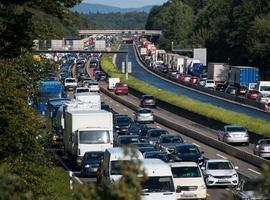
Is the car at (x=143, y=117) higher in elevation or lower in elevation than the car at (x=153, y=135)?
lower

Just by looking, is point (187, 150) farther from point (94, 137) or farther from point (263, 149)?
point (263, 149)

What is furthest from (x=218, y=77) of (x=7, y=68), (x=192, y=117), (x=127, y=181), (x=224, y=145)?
(x=127, y=181)

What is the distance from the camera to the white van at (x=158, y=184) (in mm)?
19250

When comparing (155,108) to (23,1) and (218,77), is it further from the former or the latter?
(23,1)

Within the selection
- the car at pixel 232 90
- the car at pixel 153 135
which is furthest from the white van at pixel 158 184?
the car at pixel 232 90

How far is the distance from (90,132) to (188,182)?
10.2m

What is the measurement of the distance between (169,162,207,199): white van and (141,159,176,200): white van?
14.1ft

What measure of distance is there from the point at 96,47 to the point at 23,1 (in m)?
127

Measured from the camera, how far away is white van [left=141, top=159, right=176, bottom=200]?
19.2m

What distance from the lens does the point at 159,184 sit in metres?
19.7

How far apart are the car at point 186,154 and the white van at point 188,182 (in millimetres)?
7617

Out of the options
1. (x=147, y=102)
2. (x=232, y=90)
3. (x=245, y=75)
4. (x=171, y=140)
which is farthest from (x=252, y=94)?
(x=171, y=140)

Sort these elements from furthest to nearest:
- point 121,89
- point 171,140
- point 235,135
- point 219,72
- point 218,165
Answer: point 219,72, point 121,89, point 235,135, point 171,140, point 218,165

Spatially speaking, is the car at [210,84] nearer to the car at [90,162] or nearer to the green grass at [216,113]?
the green grass at [216,113]
